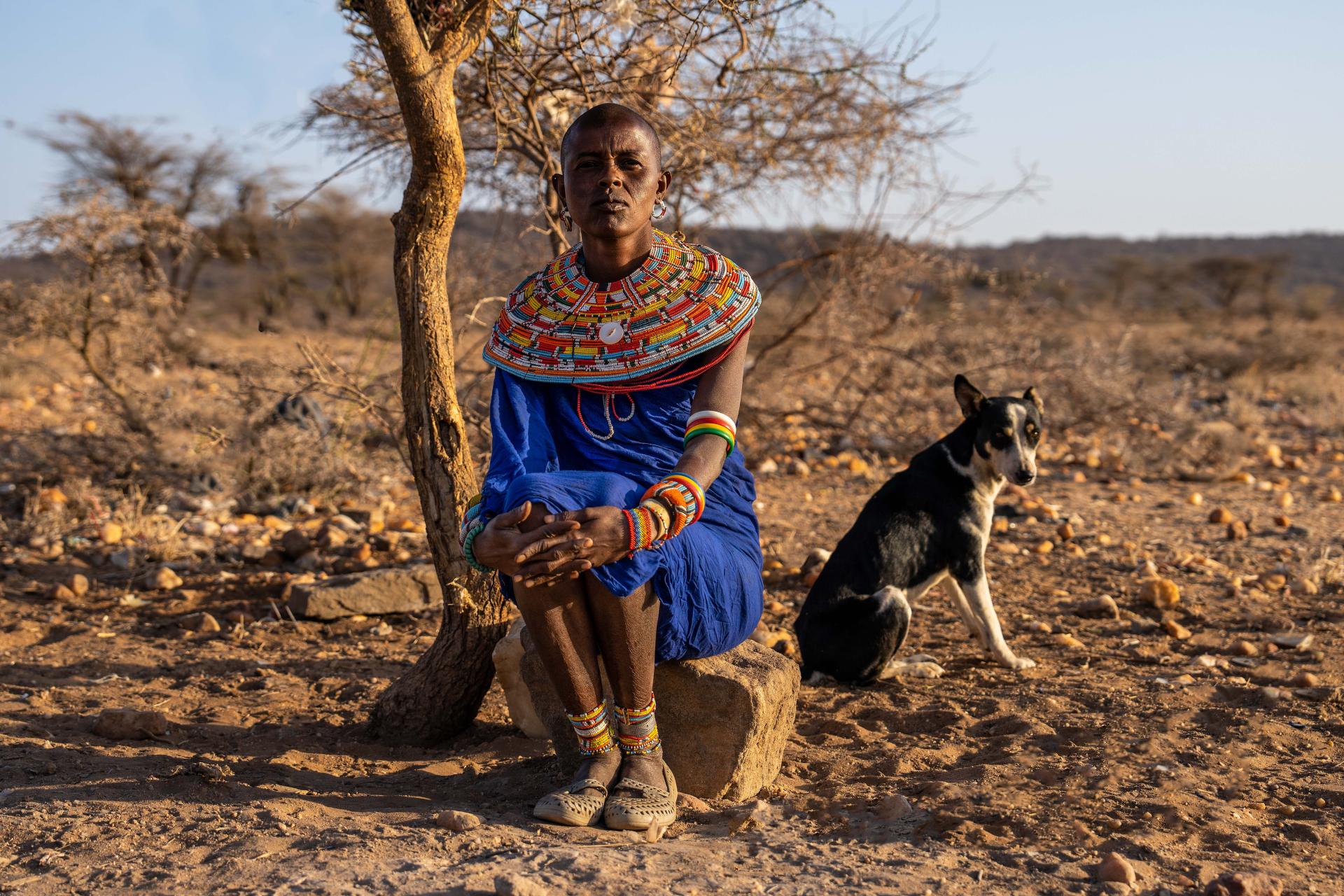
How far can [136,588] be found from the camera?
5797mm

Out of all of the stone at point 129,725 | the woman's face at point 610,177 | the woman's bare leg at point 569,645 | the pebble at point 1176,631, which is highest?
the woman's face at point 610,177

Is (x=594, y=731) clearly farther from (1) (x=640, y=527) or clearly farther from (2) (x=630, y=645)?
(1) (x=640, y=527)

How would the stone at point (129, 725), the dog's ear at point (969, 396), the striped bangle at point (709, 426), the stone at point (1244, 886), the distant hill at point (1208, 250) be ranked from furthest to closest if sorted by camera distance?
1. the distant hill at point (1208, 250)
2. the dog's ear at point (969, 396)
3. the stone at point (129, 725)
4. the striped bangle at point (709, 426)
5. the stone at point (1244, 886)

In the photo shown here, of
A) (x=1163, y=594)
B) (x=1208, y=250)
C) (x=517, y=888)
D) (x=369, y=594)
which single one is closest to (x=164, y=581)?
(x=369, y=594)

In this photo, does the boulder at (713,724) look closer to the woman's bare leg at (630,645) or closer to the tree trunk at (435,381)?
the woman's bare leg at (630,645)

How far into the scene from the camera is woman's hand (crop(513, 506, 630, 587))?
2652 mm

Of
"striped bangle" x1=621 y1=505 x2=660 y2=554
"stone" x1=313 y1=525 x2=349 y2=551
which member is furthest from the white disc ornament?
"stone" x1=313 y1=525 x2=349 y2=551

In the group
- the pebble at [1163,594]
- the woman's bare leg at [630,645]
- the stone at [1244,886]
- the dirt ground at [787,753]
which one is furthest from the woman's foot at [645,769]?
the pebble at [1163,594]

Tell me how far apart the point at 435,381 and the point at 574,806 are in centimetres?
147

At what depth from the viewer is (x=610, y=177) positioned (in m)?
3.05

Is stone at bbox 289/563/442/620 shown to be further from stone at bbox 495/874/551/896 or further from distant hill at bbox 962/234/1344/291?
distant hill at bbox 962/234/1344/291

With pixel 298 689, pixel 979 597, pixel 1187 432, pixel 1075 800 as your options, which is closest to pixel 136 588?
pixel 298 689

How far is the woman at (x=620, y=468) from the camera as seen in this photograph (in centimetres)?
276

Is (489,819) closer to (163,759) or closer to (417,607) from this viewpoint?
(163,759)
